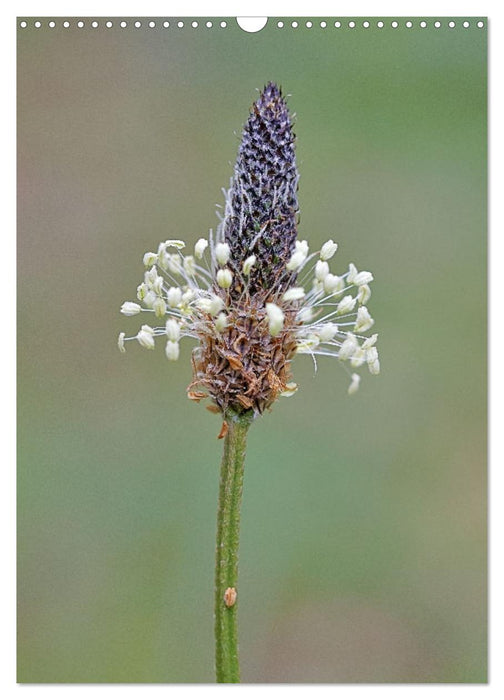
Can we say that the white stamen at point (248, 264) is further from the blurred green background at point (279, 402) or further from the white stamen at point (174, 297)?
the blurred green background at point (279, 402)

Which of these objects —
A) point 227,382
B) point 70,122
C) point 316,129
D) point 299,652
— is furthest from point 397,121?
point 299,652

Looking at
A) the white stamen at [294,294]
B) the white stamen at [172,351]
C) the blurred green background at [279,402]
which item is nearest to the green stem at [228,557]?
the white stamen at [172,351]

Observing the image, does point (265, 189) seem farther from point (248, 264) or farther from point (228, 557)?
point (228, 557)

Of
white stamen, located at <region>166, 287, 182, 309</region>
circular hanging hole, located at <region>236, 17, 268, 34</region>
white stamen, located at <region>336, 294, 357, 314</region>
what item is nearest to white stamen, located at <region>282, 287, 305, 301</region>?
white stamen, located at <region>336, 294, 357, 314</region>

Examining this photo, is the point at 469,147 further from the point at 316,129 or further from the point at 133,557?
the point at 133,557

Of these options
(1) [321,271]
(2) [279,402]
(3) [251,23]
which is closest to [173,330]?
(1) [321,271]

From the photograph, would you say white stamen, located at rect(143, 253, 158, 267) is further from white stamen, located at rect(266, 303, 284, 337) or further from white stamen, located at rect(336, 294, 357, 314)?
white stamen, located at rect(336, 294, 357, 314)
